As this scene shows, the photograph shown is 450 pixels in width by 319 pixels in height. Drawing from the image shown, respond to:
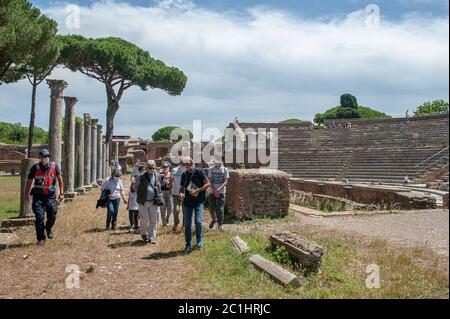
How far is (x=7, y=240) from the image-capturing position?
8172mm

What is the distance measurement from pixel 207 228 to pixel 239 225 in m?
0.92

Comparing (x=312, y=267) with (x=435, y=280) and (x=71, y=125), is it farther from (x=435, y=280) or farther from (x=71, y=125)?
(x=71, y=125)

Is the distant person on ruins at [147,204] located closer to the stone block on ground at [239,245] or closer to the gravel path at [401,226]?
the stone block on ground at [239,245]

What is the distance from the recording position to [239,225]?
9977mm

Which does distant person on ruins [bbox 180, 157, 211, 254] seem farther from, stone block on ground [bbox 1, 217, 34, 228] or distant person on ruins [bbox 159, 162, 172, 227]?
stone block on ground [bbox 1, 217, 34, 228]

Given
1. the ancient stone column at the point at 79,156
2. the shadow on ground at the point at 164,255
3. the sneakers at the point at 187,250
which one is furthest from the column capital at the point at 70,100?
the sneakers at the point at 187,250

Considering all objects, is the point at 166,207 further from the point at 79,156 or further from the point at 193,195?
the point at 79,156

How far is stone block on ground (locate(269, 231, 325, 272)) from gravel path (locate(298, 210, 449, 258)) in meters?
2.10

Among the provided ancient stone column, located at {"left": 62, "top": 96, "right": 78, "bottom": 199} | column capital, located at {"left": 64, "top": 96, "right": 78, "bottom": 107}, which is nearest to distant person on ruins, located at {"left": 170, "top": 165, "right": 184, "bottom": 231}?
ancient stone column, located at {"left": 62, "top": 96, "right": 78, "bottom": 199}

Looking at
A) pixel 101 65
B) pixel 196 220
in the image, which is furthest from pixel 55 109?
pixel 101 65

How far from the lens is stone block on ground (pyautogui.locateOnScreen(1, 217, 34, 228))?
9.43 metres

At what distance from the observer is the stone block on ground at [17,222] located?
943cm

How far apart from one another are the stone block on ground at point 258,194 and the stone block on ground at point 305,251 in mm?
4251
